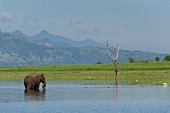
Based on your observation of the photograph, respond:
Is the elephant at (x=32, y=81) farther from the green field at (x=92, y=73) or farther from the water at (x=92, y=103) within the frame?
the green field at (x=92, y=73)

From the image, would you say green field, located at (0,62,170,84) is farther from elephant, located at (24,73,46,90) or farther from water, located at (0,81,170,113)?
water, located at (0,81,170,113)

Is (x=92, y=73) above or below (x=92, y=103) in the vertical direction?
above

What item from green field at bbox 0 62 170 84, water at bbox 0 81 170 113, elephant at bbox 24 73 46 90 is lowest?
water at bbox 0 81 170 113

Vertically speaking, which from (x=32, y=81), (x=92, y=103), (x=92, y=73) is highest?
(x=92, y=73)

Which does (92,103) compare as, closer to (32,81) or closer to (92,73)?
(32,81)

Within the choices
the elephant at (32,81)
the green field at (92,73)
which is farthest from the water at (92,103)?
the green field at (92,73)

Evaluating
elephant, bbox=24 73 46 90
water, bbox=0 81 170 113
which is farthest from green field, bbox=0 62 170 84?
water, bbox=0 81 170 113

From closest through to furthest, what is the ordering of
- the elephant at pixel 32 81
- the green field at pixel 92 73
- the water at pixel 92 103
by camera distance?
the water at pixel 92 103 < the elephant at pixel 32 81 < the green field at pixel 92 73

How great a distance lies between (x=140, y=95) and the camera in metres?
51.9

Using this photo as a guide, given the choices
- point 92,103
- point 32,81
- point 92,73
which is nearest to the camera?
point 92,103

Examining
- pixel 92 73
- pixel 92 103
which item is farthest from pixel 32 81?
pixel 92 73

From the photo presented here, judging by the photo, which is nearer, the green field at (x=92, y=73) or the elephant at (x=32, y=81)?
the elephant at (x=32, y=81)

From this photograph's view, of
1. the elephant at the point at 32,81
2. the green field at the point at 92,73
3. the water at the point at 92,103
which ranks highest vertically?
the green field at the point at 92,73

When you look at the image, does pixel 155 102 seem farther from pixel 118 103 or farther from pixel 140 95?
pixel 140 95
